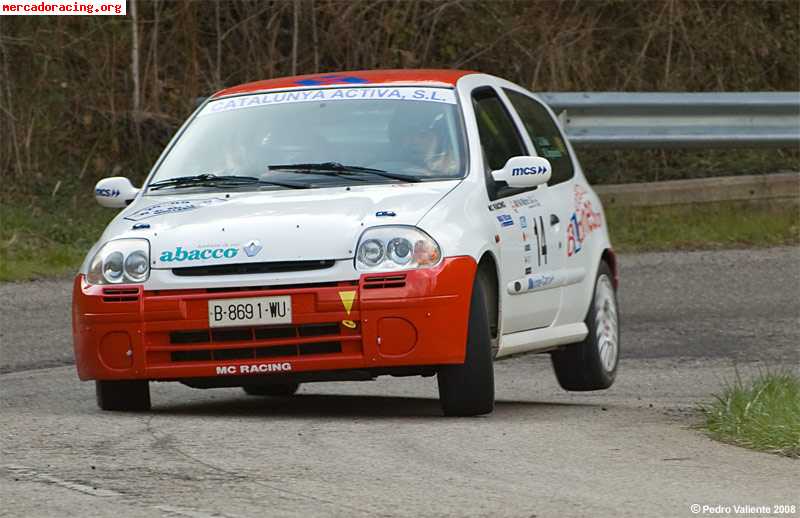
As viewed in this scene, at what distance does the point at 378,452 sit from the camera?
6.10 metres

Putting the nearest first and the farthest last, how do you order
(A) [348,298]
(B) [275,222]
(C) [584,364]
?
(A) [348,298] → (B) [275,222] → (C) [584,364]

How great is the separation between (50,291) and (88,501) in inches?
288

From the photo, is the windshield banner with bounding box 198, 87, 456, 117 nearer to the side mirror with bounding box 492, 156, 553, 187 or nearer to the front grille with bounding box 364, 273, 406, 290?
the side mirror with bounding box 492, 156, 553, 187

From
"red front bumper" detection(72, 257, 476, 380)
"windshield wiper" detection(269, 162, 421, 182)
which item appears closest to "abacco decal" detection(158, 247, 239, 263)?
"red front bumper" detection(72, 257, 476, 380)

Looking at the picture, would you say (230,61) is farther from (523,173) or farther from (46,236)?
(523,173)

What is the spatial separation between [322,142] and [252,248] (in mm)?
1231

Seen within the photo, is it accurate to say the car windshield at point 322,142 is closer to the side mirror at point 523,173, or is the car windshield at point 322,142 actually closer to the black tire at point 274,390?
the side mirror at point 523,173

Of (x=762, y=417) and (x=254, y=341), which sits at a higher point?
(x=254, y=341)

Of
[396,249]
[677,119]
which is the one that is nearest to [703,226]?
[677,119]

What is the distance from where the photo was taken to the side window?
927 cm

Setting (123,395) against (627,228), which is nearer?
(123,395)

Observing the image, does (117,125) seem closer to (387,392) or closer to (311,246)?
(387,392)

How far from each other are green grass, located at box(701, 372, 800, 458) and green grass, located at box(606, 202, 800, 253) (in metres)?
6.71

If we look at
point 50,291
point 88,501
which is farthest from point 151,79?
point 88,501
